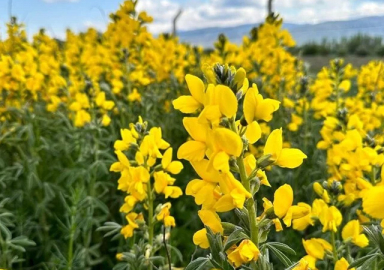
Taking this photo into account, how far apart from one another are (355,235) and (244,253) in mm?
1034

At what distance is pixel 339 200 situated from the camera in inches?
93.0

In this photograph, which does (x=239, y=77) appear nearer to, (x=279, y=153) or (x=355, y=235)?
(x=279, y=153)

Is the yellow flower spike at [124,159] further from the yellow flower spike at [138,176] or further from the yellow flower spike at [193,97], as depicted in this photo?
the yellow flower spike at [193,97]

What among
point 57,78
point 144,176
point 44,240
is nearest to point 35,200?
point 44,240

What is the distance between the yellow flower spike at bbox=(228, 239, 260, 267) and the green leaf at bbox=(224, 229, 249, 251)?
0.06 ft

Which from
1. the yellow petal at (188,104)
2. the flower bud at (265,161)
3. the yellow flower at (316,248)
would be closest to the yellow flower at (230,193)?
the flower bud at (265,161)

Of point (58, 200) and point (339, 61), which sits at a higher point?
point (339, 61)

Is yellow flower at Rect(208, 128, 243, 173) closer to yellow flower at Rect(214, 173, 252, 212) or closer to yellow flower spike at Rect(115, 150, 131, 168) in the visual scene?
yellow flower at Rect(214, 173, 252, 212)

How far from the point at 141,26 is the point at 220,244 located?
160 inches

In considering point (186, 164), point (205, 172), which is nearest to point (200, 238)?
point (205, 172)

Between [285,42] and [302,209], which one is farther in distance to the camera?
[285,42]

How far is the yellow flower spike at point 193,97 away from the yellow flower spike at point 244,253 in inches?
15.1

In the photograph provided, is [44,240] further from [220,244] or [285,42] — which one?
[285,42]

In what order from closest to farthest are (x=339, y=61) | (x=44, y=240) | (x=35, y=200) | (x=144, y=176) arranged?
(x=144, y=176) → (x=44, y=240) → (x=35, y=200) → (x=339, y=61)
